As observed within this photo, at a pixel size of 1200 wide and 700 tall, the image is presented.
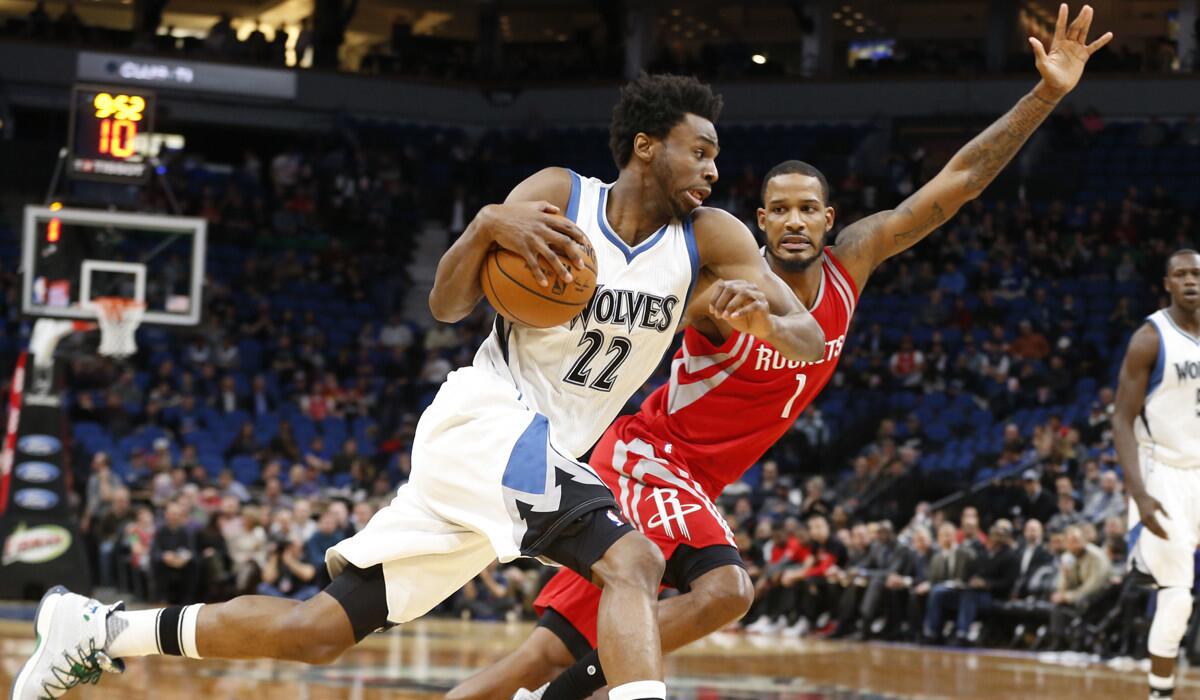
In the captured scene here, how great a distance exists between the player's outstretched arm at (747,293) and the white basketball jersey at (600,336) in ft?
0.25

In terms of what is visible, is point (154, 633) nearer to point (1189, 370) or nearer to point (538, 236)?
point (538, 236)

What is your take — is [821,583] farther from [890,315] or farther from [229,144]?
[229,144]

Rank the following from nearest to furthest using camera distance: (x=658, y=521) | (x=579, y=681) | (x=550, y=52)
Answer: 1. (x=579, y=681)
2. (x=658, y=521)
3. (x=550, y=52)

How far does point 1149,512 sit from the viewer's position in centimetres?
724

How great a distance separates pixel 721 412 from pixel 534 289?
1297 millimetres

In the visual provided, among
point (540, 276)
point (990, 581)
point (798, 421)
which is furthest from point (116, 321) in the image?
point (540, 276)

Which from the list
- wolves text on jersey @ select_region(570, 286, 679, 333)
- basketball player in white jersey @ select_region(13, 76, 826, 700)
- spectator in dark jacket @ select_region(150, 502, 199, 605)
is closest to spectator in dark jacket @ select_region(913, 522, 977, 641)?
spectator in dark jacket @ select_region(150, 502, 199, 605)

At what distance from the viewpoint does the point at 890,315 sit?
1969 centimetres

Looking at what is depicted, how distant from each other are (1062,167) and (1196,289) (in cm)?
1497

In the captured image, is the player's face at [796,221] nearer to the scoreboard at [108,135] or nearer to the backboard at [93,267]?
the backboard at [93,267]

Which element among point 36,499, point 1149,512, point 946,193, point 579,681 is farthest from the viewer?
point 36,499

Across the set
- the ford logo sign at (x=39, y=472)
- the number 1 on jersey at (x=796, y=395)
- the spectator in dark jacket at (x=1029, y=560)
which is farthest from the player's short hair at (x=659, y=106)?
the ford logo sign at (x=39, y=472)

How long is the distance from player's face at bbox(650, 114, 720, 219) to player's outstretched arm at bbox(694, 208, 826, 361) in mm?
106

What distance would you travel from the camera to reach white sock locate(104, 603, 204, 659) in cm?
426
